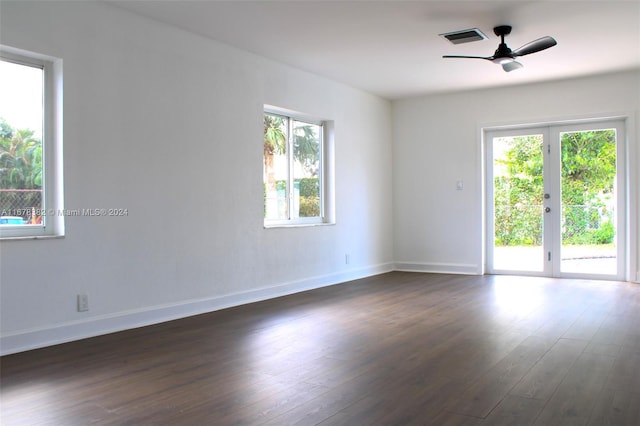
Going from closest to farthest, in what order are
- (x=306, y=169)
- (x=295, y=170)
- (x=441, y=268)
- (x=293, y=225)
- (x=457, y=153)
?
(x=293, y=225) → (x=295, y=170) → (x=306, y=169) → (x=457, y=153) → (x=441, y=268)

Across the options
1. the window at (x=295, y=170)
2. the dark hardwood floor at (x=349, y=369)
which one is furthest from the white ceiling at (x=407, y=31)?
the dark hardwood floor at (x=349, y=369)

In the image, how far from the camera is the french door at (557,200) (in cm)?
646

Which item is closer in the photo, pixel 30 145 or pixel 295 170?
pixel 30 145

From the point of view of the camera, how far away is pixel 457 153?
7.36m

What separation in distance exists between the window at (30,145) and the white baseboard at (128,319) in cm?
68

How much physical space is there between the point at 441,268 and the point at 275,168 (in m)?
3.13

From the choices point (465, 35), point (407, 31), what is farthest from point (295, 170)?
point (465, 35)

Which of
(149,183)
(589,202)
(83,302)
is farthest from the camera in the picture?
(589,202)

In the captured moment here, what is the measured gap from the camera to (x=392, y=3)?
4.02m

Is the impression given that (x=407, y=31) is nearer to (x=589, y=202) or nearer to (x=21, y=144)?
(x=21, y=144)

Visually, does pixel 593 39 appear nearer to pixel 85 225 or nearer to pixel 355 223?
pixel 355 223

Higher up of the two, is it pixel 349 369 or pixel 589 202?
pixel 589 202

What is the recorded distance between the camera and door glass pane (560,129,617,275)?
21.2 feet

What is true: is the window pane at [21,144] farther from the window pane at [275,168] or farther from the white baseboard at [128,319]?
the window pane at [275,168]
